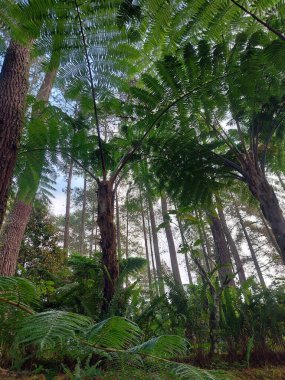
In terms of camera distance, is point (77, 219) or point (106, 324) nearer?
point (106, 324)

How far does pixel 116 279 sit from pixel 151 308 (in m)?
0.42

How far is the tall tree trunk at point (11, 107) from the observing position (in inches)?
67.1

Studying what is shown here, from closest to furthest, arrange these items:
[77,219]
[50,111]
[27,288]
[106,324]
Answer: [106,324] < [27,288] < [50,111] < [77,219]

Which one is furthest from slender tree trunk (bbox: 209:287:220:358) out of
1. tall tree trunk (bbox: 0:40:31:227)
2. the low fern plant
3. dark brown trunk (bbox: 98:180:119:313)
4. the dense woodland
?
tall tree trunk (bbox: 0:40:31:227)

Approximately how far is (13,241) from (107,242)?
4.26 m

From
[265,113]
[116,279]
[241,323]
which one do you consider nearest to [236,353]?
[241,323]

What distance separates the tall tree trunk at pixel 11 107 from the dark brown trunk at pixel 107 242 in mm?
811

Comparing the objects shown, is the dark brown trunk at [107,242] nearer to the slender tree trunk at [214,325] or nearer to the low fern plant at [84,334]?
the slender tree trunk at [214,325]

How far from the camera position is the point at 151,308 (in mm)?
2164

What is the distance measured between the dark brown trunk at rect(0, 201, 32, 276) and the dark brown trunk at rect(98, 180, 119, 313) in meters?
3.82

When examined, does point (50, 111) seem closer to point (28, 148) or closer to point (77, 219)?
point (28, 148)

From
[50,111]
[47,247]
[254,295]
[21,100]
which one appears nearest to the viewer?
[21,100]

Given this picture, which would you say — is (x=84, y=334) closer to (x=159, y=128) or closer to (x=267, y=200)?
(x=267, y=200)

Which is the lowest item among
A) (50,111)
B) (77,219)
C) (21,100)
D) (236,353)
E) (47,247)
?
(236,353)
